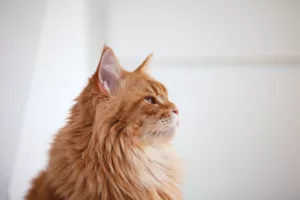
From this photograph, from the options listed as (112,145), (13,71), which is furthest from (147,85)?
(13,71)

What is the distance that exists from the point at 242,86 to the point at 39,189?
3.50 feet

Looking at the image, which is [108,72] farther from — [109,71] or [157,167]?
[157,167]

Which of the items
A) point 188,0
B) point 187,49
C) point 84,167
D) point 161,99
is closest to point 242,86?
point 187,49

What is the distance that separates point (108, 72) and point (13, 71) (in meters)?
0.41

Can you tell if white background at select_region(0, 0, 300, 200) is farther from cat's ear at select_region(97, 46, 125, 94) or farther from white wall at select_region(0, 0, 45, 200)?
cat's ear at select_region(97, 46, 125, 94)

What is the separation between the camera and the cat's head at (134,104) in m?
0.87

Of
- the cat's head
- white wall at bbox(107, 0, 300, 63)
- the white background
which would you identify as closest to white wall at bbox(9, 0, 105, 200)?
the white background

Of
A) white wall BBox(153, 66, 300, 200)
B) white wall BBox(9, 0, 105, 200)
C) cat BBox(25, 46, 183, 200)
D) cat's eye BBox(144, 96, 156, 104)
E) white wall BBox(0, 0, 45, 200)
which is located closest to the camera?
cat BBox(25, 46, 183, 200)

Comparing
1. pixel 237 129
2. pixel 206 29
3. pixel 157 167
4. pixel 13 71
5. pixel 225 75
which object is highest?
pixel 206 29

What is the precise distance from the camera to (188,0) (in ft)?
4.86

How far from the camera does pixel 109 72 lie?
91 cm

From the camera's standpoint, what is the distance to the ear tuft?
2.89 ft

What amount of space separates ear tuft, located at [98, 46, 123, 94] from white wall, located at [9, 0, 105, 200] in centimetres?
36

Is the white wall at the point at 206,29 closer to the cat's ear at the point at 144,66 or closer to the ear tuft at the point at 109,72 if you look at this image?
the cat's ear at the point at 144,66
